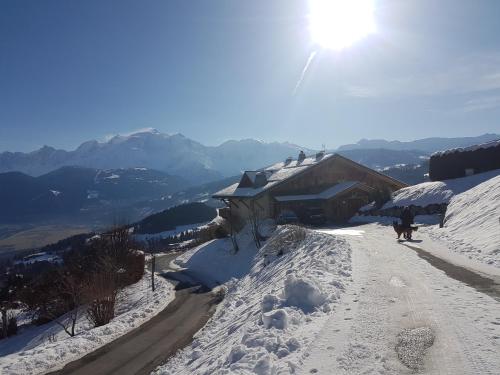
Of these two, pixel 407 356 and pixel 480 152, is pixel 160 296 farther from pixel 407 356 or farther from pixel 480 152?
pixel 480 152

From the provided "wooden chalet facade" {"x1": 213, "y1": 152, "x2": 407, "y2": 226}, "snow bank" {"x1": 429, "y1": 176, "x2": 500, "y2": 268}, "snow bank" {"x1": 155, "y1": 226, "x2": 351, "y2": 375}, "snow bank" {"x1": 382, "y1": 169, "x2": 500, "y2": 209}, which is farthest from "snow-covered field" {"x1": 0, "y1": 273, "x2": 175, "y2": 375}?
"snow bank" {"x1": 382, "y1": 169, "x2": 500, "y2": 209}

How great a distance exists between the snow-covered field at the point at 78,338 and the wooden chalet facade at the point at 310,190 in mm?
15191

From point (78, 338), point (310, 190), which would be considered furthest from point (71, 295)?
point (310, 190)

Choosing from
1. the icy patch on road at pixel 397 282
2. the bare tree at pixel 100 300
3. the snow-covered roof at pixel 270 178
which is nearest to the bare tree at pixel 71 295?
the bare tree at pixel 100 300

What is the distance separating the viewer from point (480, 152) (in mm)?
34719

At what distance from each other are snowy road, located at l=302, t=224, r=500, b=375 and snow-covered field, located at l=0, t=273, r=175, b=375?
1127 centimetres

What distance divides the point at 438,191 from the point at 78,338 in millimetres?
29540

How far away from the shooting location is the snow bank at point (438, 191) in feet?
103

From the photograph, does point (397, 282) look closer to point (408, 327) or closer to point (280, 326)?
point (408, 327)

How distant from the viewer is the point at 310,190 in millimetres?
43844

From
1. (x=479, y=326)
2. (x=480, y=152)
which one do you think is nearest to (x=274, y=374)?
(x=479, y=326)

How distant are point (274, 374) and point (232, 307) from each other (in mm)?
10544

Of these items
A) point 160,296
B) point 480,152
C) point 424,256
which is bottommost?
point 160,296

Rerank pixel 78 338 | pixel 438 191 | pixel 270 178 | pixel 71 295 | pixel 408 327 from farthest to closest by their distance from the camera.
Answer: pixel 270 178, pixel 438 191, pixel 71 295, pixel 78 338, pixel 408 327
